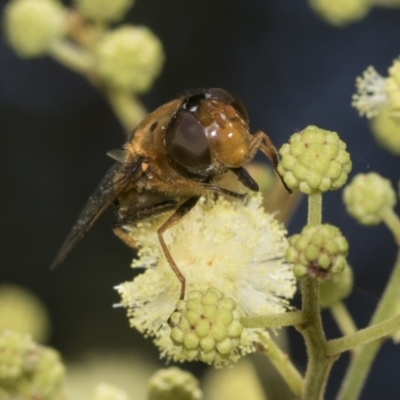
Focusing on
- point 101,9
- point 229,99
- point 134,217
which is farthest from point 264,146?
point 101,9

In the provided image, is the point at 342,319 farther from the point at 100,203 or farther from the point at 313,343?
the point at 100,203

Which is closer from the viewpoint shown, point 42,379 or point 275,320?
point 275,320

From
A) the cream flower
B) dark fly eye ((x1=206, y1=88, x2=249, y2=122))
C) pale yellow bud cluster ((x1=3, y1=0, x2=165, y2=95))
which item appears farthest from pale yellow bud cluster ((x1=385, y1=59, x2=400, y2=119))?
pale yellow bud cluster ((x1=3, y1=0, x2=165, y2=95))

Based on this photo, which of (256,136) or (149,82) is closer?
(256,136)

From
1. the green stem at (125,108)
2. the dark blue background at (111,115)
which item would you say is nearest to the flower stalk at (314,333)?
the green stem at (125,108)

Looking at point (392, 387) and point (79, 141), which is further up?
point (392, 387)

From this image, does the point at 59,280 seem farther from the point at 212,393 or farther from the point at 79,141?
the point at 212,393

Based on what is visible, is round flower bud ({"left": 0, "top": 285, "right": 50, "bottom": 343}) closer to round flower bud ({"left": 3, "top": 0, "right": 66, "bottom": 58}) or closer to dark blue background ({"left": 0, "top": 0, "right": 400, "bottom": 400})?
dark blue background ({"left": 0, "top": 0, "right": 400, "bottom": 400})

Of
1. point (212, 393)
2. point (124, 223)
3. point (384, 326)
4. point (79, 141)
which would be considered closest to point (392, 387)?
point (212, 393)
